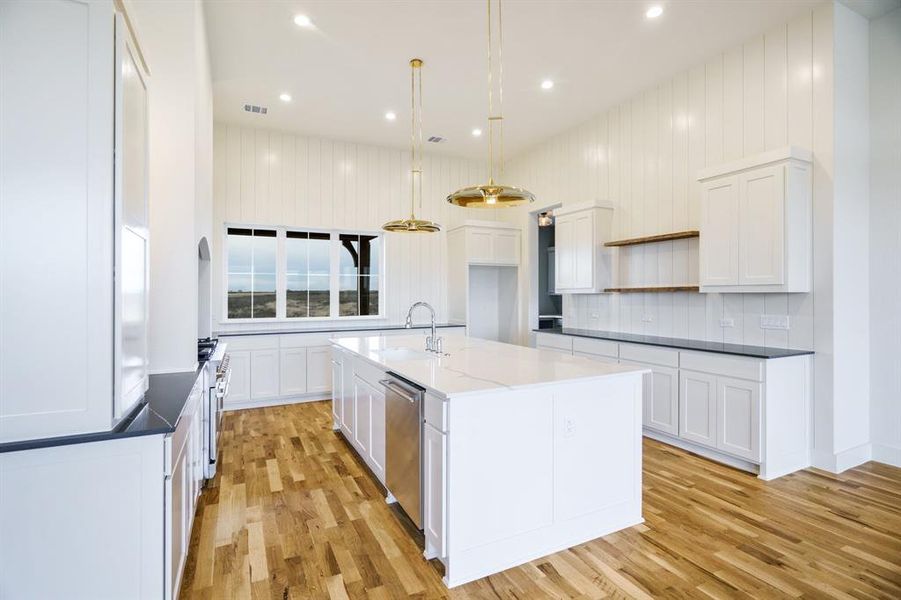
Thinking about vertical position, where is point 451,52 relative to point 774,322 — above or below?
above

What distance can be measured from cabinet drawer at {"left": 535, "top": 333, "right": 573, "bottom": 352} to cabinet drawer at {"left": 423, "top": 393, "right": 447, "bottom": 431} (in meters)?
3.06

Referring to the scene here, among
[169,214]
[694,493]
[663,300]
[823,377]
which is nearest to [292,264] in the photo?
[169,214]

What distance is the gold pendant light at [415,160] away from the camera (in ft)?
13.6

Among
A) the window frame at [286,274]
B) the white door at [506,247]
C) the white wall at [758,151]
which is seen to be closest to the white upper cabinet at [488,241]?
the white door at [506,247]

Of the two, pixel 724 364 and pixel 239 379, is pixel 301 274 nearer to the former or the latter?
pixel 239 379

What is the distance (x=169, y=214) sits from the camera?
2.73 m

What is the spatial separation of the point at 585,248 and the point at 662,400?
6.32ft

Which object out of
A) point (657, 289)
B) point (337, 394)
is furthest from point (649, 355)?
point (337, 394)

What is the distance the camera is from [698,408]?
3627 millimetres

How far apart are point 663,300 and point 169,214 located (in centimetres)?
431

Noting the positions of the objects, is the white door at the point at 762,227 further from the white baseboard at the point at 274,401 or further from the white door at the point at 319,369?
the white baseboard at the point at 274,401

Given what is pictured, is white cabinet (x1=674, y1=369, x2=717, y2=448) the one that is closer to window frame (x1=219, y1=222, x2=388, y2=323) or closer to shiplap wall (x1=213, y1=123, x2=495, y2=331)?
shiplap wall (x1=213, y1=123, x2=495, y2=331)

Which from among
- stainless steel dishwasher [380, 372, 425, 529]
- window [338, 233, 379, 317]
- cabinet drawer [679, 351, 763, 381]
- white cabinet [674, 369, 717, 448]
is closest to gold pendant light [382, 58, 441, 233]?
window [338, 233, 379, 317]

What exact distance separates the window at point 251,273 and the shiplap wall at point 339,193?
6.0 inches
